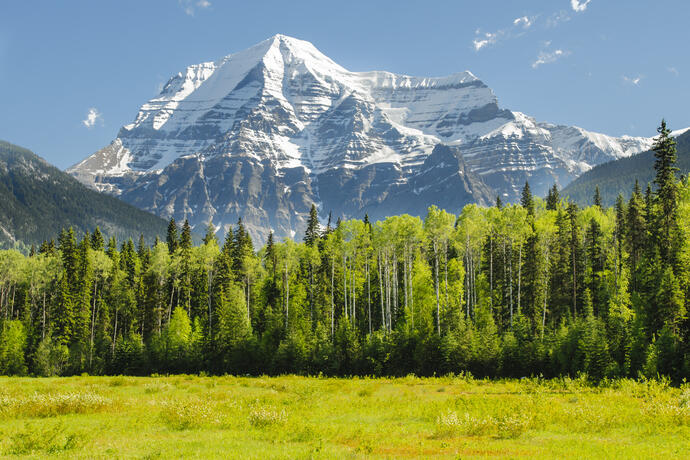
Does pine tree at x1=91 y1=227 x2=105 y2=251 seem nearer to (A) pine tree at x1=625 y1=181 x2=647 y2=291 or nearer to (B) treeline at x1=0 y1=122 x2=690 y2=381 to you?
(B) treeline at x1=0 y1=122 x2=690 y2=381

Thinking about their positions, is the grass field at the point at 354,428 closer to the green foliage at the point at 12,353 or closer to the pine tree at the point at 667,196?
the pine tree at the point at 667,196

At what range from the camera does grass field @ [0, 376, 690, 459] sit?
18516 millimetres

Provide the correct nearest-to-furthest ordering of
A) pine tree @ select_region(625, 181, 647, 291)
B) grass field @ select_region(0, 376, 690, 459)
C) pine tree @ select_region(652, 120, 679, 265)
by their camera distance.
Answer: grass field @ select_region(0, 376, 690, 459) < pine tree @ select_region(652, 120, 679, 265) < pine tree @ select_region(625, 181, 647, 291)

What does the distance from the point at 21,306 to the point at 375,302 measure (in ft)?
192

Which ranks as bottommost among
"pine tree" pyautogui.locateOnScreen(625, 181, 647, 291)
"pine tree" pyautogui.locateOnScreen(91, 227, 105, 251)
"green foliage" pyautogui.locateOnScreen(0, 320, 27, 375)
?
→ "green foliage" pyautogui.locateOnScreen(0, 320, 27, 375)

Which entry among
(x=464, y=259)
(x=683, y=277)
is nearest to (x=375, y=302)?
(x=464, y=259)

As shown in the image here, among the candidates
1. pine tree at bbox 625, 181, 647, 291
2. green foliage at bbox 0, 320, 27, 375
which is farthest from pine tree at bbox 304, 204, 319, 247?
pine tree at bbox 625, 181, 647, 291

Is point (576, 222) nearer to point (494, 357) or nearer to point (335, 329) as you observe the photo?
point (494, 357)

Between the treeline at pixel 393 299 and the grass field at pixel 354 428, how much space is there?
1714 centimetres

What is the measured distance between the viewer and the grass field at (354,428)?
18516 millimetres

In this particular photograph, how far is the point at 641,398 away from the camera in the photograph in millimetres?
32062

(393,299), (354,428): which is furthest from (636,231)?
(354,428)

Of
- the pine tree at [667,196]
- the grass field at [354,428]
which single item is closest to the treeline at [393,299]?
the pine tree at [667,196]

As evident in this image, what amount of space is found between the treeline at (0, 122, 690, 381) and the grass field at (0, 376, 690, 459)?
17140mm
